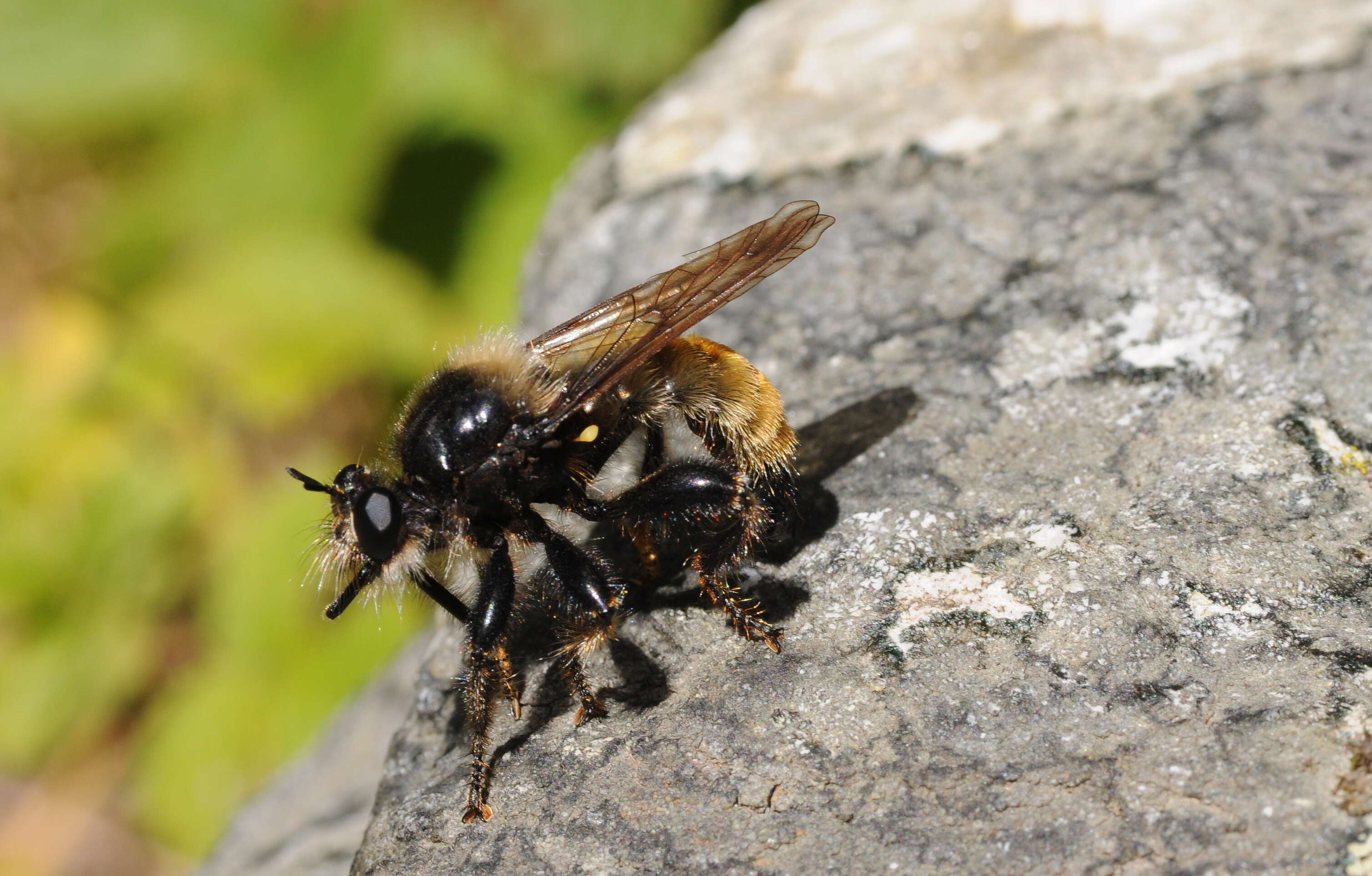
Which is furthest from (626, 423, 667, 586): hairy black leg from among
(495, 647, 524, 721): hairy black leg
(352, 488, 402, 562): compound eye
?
(352, 488, 402, 562): compound eye

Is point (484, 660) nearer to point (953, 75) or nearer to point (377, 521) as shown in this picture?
point (377, 521)

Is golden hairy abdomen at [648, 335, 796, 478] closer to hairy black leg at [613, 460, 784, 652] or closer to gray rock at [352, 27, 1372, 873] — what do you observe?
hairy black leg at [613, 460, 784, 652]

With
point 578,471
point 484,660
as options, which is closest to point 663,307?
point 578,471

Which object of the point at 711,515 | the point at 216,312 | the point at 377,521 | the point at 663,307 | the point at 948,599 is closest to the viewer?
the point at 948,599

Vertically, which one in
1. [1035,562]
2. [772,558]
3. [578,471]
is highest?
[578,471]

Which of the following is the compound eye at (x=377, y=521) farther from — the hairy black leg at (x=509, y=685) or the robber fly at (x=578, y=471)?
the hairy black leg at (x=509, y=685)
